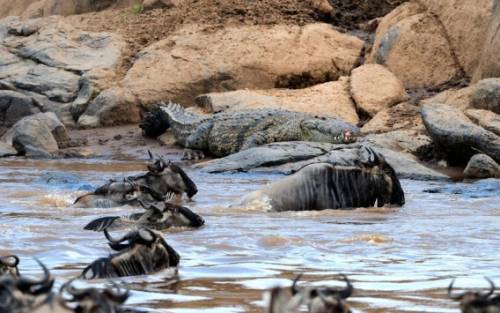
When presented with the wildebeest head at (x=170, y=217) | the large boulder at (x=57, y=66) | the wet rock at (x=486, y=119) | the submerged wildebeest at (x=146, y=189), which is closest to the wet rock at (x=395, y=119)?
the wet rock at (x=486, y=119)

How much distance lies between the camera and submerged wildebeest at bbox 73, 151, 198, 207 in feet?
30.5

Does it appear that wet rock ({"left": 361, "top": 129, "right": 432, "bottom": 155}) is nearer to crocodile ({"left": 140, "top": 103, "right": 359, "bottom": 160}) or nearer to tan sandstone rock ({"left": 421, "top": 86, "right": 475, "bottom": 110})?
crocodile ({"left": 140, "top": 103, "right": 359, "bottom": 160})

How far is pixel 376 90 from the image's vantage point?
17.5 m

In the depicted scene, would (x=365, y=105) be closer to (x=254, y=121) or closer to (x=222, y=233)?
(x=254, y=121)

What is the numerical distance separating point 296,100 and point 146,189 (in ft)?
30.3

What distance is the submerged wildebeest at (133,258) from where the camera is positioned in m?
5.41

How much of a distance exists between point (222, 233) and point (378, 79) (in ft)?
34.5

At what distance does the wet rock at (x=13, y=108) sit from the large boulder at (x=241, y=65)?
1558mm

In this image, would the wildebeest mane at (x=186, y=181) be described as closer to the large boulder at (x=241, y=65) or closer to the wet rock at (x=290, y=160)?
the wet rock at (x=290, y=160)

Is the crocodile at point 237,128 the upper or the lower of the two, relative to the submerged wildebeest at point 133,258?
lower

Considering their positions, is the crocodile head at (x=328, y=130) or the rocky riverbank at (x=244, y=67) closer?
the crocodile head at (x=328, y=130)

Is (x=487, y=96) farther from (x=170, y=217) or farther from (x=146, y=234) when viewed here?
(x=146, y=234)

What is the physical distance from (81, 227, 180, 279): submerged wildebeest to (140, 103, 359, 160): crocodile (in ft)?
32.3

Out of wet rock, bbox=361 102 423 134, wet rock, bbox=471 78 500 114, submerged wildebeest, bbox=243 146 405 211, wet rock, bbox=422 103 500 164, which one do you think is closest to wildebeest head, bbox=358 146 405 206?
submerged wildebeest, bbox=243 146 405 211
